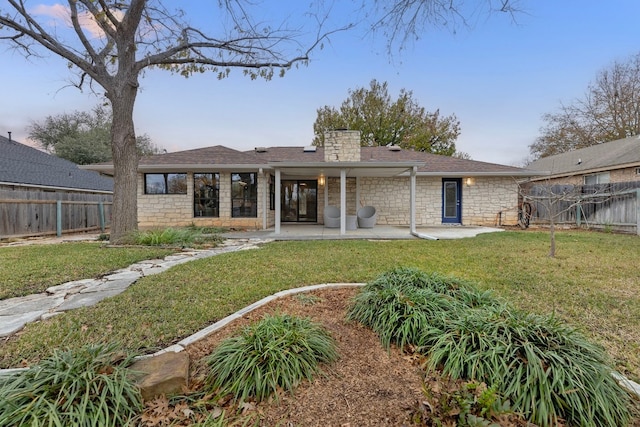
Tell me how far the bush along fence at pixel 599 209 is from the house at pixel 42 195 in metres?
15.2

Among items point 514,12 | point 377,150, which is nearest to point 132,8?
point 514,12

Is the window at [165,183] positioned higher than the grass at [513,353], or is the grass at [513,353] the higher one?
the window at [165,183]

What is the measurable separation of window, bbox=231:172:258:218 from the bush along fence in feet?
28.8

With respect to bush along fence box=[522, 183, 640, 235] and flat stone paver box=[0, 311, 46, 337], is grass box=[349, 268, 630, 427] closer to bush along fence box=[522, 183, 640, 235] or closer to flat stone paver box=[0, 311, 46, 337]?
flat stone paver box=[0, 311, 46, 337]

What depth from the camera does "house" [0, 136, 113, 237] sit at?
9258 millimetres

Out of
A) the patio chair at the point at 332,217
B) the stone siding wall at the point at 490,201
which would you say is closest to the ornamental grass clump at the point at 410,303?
the patio chair at the point at 332,217

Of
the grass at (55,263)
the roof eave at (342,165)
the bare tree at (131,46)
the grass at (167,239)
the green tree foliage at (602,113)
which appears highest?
the green tree foliage at (602,113)

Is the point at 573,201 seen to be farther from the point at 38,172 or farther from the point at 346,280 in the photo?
the point at 38,172

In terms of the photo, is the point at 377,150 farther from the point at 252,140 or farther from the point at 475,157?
the point at 475,157

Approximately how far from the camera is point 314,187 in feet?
44.5

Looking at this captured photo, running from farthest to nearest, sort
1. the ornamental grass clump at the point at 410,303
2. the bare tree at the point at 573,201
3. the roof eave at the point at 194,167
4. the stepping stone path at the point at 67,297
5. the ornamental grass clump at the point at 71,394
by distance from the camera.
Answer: the roof eave at the point at 194,167 → the bare tree at the point at 573,201 → the stepping stone path at the point at 67,297 → the ornamental grass clump at the point at 410,303 → the ornamental grass clump at the point at 71,394

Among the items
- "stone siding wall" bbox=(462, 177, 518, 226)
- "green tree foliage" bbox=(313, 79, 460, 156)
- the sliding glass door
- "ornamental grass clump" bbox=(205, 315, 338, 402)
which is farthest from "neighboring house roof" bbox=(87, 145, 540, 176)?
"green tree foliage" bbox=(313, 79, 460, 156)

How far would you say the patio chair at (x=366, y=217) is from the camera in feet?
38.4

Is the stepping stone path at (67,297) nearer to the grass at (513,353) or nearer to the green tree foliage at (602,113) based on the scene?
the grass at (513,353)
